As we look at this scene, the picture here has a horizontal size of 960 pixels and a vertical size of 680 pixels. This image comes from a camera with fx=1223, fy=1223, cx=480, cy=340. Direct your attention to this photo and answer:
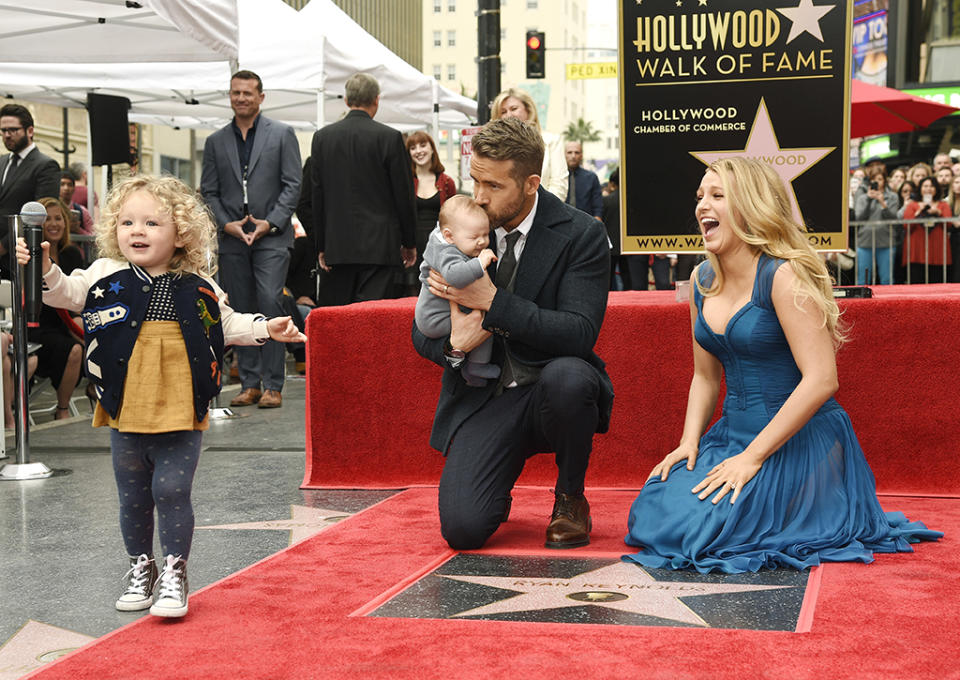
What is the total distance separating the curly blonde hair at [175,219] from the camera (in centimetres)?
335

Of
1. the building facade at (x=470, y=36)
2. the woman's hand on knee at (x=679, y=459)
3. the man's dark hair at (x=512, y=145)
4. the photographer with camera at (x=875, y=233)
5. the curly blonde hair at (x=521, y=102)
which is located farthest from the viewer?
the building facade at (x=470, y=36)

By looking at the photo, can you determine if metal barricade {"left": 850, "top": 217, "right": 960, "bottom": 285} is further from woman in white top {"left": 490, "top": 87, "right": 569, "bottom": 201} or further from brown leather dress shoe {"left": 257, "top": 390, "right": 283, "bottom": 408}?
brown leather dress shoe {"left": 257, "top": 390, "right": 283, "bottom": 408}

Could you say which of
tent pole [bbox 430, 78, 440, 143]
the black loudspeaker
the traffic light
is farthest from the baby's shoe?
the traffic light

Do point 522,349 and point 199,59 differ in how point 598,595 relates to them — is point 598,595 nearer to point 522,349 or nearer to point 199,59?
point 522,349

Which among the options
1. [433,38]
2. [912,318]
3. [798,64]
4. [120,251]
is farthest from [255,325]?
[433,38]

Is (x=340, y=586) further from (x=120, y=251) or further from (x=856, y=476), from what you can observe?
(x=856, y=476)

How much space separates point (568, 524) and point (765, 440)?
0.69 meters

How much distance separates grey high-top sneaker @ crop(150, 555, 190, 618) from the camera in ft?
10.2

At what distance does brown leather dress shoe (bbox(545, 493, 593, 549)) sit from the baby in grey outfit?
483mm

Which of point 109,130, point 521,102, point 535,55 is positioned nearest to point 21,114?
point 109,130

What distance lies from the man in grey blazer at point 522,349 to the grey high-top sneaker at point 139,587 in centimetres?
97

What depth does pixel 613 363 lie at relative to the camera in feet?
16.2

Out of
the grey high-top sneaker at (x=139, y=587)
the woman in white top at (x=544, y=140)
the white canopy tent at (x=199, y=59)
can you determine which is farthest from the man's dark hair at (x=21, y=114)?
the grey high-top sneaker at (x=139, y=587)

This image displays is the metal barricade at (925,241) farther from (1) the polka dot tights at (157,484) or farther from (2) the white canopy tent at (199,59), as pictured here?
(1) the polka dot tights at (157,484)
